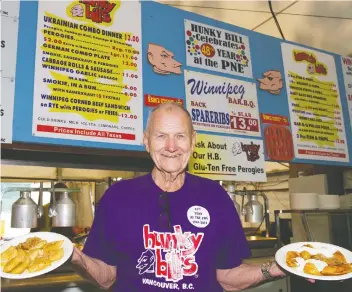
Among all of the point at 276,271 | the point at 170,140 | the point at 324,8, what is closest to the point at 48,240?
the point at 170,140

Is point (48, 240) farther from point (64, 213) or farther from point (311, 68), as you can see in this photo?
point (311, 68)

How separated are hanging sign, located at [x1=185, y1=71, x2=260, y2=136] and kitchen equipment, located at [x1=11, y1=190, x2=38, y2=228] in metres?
1.10

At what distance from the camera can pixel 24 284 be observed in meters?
1.98

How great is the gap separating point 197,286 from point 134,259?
0.87 feet

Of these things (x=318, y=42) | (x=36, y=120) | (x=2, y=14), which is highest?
(x=318, y=42)

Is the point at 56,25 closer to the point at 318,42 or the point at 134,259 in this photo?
the point at 134,259

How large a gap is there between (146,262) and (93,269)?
8.0 inches

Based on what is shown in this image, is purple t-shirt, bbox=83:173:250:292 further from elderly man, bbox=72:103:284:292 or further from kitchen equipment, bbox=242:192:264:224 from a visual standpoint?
kitchen equipment, bbox=242:192:264:224

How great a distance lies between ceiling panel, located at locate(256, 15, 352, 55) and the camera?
3.07 metres

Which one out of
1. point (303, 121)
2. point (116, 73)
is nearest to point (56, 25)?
point (116, 73)

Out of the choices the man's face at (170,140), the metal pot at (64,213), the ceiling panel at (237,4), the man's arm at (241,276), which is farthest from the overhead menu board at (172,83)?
the man's arm at (241,276)

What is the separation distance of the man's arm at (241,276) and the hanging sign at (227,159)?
807 millimetres

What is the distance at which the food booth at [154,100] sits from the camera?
1.84 meters

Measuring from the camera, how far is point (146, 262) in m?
1.35
